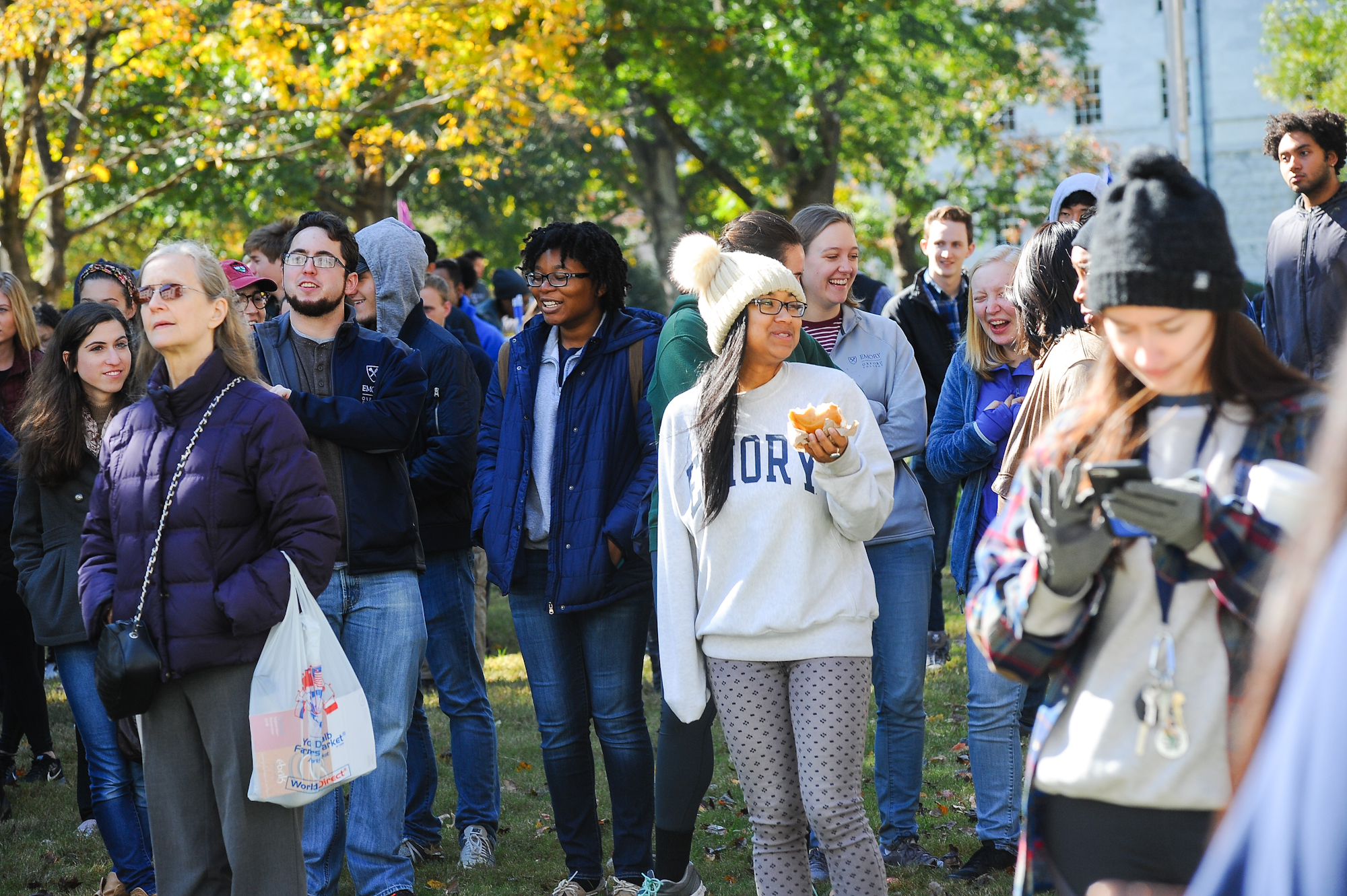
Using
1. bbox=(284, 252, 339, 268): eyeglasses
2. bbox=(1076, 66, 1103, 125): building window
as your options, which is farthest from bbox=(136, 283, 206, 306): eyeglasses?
bbox=(1076, 66, 1103, 125): building window

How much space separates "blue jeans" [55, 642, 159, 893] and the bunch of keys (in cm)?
388

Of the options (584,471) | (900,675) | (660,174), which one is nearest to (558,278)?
(584,471)

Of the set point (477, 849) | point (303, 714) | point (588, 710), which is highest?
point (303, 714)

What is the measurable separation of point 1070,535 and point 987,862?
9.77 feet

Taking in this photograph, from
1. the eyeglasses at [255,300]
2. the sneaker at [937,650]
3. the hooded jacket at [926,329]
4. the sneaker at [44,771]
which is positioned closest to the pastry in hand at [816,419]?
the eyeglasses at [255,300]

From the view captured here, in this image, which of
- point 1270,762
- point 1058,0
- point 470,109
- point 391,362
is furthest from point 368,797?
point 1058,0

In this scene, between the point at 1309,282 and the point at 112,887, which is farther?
the point at 1309,282

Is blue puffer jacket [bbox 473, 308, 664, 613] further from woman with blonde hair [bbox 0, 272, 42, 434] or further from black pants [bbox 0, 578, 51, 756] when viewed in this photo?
black pants [bbox 0, 578, 51, 756]

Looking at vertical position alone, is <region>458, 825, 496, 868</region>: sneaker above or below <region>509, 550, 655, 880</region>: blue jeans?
below

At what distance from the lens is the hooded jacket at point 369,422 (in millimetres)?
4387

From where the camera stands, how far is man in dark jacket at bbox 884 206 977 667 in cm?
670

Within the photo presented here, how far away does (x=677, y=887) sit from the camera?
14.0ft

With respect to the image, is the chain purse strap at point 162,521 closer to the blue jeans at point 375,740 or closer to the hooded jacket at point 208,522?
the hooded jacket at point 208,522

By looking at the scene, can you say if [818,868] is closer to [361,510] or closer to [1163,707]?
[361,510]
